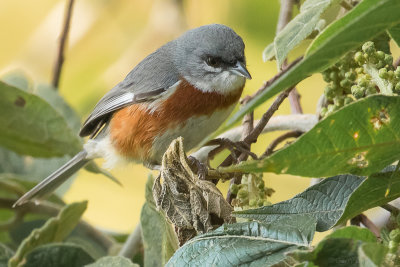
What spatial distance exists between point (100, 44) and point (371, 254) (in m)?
3.03

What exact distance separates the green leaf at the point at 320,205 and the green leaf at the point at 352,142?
0.19 metres

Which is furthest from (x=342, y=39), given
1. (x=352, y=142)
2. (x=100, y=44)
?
(x=100, y=44)

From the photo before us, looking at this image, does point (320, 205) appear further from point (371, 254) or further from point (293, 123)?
point (293, 123)

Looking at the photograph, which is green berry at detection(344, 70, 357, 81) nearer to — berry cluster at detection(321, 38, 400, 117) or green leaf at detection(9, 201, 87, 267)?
berry cluster at detection(321, 38, 400, 117)

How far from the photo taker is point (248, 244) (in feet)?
3.54

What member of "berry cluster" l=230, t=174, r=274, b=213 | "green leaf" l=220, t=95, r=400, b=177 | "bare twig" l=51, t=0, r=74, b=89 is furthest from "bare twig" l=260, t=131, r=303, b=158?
"bare twig" l=51, t=0, r=74, b=89

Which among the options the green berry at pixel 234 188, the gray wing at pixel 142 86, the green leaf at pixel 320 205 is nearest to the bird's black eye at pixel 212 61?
the gray wing at pixel 142 86

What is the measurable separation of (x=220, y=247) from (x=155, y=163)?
1571 millimetres

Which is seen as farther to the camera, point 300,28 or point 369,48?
point 300,28

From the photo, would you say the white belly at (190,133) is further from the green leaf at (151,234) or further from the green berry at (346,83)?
the green berry at (346,83)

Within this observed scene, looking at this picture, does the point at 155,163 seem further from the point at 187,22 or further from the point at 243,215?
the point at 243,215

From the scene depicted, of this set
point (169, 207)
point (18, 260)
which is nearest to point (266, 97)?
point (169, 207)

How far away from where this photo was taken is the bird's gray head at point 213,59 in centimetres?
256

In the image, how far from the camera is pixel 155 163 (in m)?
2.65
